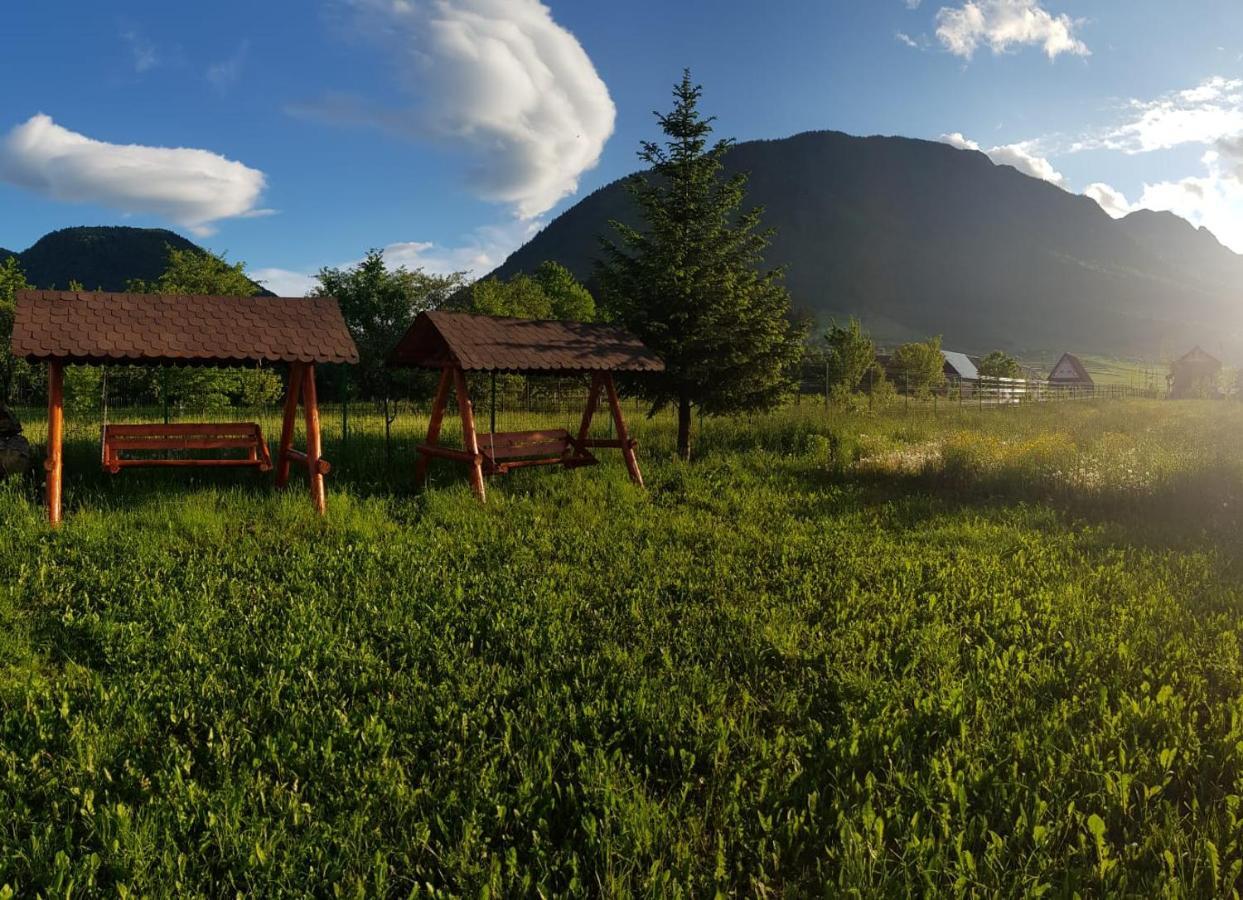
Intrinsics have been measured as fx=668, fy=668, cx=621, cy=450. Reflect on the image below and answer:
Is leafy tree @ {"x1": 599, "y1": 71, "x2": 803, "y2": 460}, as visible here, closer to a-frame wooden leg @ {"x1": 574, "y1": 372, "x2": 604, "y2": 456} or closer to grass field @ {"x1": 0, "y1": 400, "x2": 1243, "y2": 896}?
a-frame wooden leg @ {"x1": 574, "y1": 372, "x2": 604, "y2": 456}

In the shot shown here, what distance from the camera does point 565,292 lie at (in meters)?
52.4

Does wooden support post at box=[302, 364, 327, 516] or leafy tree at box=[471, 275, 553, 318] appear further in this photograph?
leafy tree at box=[471, 275, 553, 318]

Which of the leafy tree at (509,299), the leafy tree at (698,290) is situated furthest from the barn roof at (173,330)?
the leafy tree at (509,299)

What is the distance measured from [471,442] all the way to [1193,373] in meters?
83.2

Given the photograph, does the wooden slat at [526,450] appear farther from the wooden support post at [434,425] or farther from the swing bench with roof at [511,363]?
the wooden support post at [434,425]

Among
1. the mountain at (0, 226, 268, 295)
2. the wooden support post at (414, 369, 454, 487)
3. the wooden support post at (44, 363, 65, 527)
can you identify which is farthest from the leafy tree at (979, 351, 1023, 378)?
the mountain at (0, 226, 268, 295)

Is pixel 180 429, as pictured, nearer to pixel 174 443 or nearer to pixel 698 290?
pixel 174 443

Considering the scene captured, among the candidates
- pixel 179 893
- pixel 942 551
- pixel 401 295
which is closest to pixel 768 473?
pixel 942 551

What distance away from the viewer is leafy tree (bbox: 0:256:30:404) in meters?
25.7

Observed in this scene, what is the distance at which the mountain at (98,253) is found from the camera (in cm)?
14412

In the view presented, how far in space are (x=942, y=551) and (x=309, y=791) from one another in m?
6.49

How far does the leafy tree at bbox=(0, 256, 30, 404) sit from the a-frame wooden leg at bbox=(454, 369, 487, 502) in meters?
21.4

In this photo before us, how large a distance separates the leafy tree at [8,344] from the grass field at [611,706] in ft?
78.4

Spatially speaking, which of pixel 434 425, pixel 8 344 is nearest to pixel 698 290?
pixel 434 425
